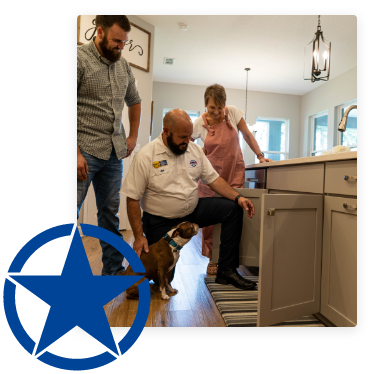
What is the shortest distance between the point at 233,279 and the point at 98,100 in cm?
117

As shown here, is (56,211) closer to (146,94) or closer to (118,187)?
(118,187)

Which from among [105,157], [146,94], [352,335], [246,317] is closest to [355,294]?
A: [352,335]

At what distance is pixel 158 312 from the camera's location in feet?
4.45

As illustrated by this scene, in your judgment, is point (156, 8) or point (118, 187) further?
point (118, 187)

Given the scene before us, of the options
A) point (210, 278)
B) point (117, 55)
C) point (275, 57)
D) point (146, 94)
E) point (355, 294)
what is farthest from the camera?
point (275, 57)

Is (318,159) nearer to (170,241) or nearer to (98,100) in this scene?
(170,241)

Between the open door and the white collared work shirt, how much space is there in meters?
0.51

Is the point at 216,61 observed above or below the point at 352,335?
above

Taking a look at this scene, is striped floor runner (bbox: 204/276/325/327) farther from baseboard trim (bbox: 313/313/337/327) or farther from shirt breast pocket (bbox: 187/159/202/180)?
shirt breast pocket (bbox: 187/159/202/180)

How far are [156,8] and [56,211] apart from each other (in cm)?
70

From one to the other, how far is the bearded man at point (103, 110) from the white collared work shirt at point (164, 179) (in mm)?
115

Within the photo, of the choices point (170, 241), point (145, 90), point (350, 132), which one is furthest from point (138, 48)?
point (350, 132)

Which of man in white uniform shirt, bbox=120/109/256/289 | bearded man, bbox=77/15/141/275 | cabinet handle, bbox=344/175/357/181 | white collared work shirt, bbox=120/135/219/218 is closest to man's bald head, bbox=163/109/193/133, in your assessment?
man in white uniform shirt, bbox=120/109/256/289

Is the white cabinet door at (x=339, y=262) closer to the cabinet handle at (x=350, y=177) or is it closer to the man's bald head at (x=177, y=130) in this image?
the cabinet handle at (x=350, y=177)
